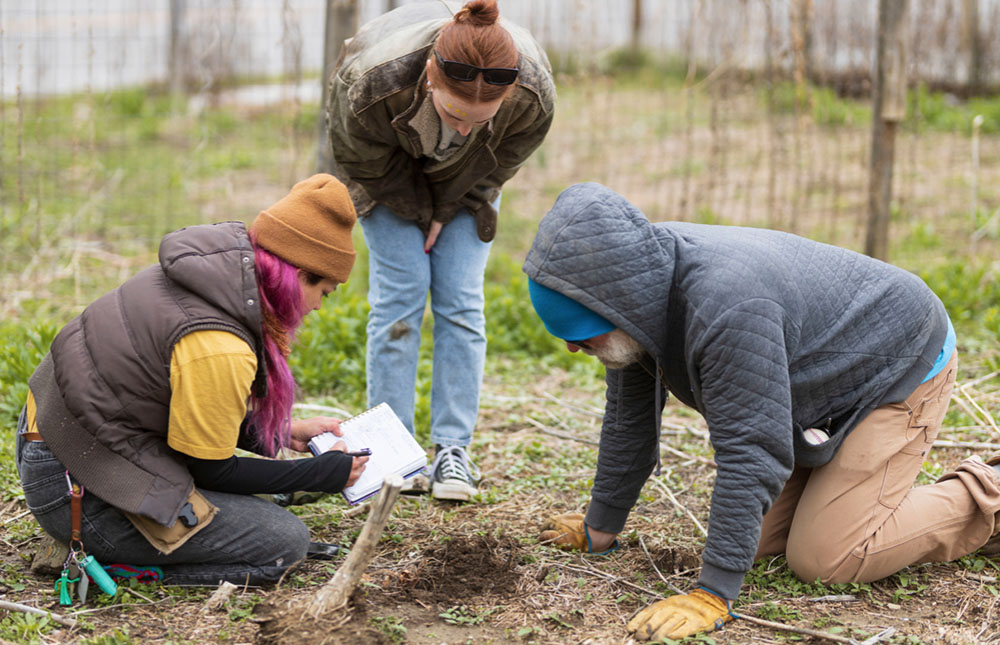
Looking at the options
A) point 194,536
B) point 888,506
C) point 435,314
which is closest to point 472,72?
point 435,314

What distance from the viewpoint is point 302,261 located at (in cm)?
261

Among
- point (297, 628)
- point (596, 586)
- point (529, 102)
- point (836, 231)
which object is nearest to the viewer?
point (297, 628)

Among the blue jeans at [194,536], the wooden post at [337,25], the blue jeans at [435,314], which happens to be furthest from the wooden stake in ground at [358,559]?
the wooden post at [337,25]

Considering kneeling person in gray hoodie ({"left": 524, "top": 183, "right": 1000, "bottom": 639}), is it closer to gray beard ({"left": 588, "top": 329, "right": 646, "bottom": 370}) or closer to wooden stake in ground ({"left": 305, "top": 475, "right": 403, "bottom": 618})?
gray beard ({"left": 588, "top": 329, "right": 646, "bottom": 370})

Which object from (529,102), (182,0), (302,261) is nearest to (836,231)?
(529,102)

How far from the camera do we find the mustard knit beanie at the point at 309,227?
259cm

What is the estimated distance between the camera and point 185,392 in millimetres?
2533

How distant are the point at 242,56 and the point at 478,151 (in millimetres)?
9845

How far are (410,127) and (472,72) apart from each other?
1.39 feet

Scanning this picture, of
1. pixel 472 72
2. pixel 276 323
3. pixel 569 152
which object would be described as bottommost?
pixel 569 152

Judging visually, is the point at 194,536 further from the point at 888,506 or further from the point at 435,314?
the point at 888,506

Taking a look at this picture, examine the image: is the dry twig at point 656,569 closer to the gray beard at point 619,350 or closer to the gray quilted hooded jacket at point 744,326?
the gray quilted hooded jacket at point 744,326

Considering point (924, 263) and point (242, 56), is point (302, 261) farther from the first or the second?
point (242, 56)

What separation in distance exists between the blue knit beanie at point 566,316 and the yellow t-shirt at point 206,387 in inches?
29.9
